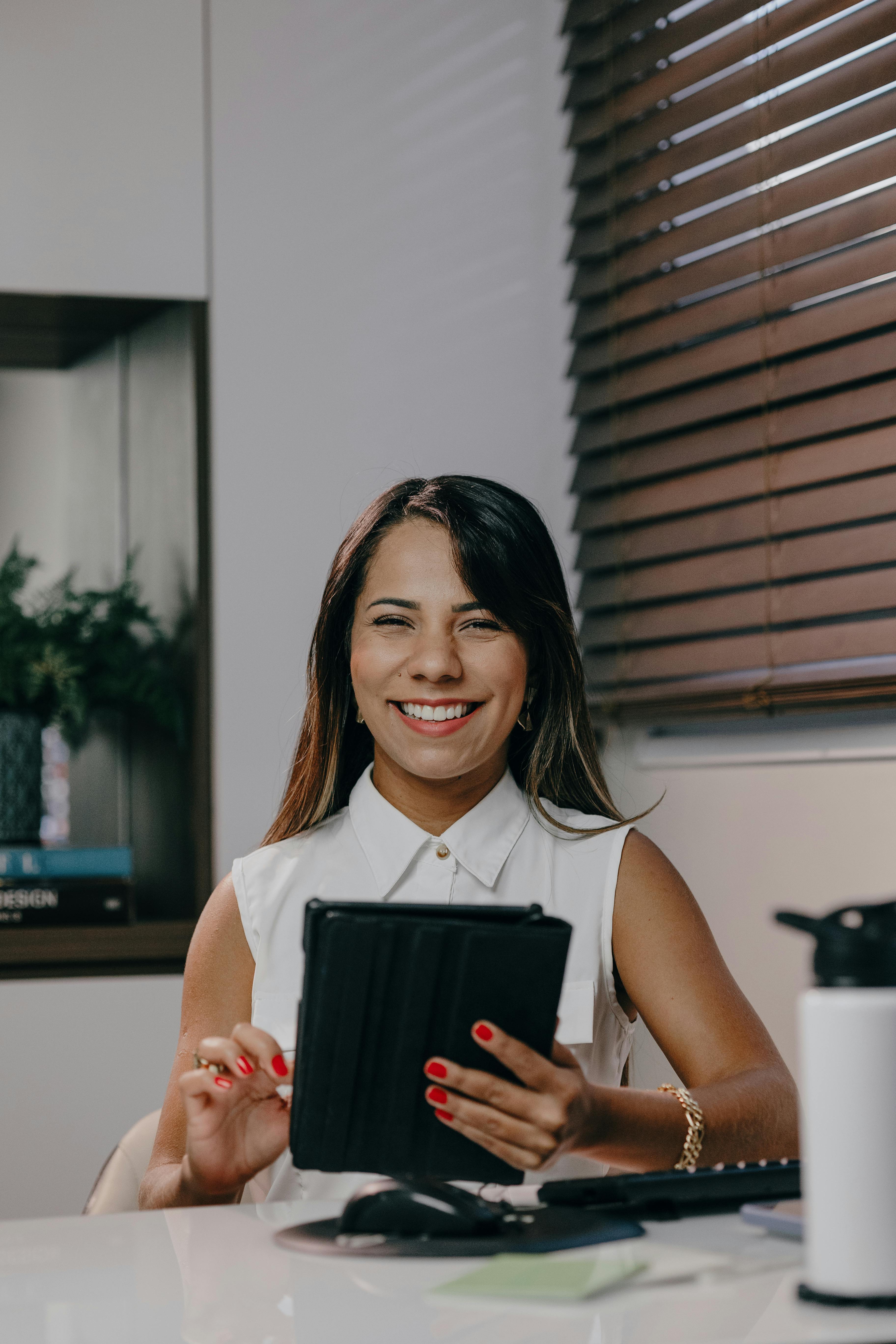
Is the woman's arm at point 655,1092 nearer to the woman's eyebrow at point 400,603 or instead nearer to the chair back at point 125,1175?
the woman's eyebrow at point 400,603

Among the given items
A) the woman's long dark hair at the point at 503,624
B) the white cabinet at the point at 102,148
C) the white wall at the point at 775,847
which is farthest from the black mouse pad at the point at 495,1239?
the white cabinet at the point at 102,148

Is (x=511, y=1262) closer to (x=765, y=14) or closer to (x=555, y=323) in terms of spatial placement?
(x=765, y=14)

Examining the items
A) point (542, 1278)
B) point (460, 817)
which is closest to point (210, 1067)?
point (542, 1278)

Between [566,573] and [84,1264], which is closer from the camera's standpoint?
[84,1264]

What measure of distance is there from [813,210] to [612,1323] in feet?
4.73

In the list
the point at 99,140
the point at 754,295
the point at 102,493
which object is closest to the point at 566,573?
the point at 754,295

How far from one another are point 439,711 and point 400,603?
11 centimetres

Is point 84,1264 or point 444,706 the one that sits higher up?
point 444,706

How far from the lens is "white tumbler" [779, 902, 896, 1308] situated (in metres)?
0.62

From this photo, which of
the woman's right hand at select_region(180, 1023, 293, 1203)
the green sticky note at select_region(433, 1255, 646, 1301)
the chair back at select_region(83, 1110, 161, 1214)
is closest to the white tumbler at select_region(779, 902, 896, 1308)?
the green sticky note at select_region(433, 1255, 646, 1301)

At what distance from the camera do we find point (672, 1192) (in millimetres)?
856

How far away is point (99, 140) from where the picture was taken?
217 centimetres

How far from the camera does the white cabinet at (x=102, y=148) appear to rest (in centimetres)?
214

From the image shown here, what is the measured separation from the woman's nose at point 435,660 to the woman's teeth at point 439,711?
0.03m
